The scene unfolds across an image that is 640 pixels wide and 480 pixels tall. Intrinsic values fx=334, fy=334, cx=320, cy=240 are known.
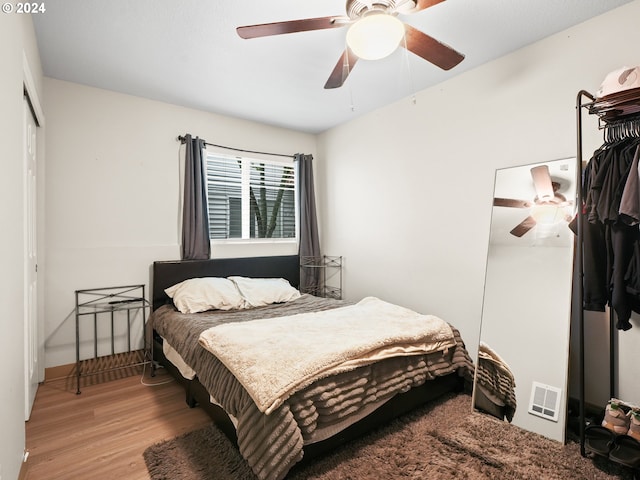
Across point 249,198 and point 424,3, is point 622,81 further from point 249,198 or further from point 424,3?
point 249,198

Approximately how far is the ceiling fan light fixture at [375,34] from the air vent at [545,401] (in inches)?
86.6

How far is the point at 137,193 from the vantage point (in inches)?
129

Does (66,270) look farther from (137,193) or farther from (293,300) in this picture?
(293,300)

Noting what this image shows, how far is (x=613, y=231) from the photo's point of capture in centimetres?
183

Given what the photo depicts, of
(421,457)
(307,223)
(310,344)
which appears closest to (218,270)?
(307,223)

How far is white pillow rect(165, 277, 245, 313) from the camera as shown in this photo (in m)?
3.02

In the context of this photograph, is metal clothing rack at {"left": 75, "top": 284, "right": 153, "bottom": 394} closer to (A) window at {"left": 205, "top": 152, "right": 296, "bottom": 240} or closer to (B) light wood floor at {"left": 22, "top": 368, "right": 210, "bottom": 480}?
A: (B) light wood floor at {"left": 22, "top": 368, "right": 210, "bottom": 480}

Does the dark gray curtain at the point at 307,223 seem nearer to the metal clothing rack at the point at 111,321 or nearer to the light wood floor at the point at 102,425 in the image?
the metal clothing rack at the point at 111,321

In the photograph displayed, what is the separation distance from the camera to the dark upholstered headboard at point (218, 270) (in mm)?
3283

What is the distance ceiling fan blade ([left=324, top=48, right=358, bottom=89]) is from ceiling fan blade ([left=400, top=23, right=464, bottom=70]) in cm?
31

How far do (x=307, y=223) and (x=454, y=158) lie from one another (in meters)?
1.99

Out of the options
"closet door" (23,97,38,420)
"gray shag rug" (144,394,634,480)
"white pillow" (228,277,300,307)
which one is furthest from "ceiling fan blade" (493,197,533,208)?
"closet door" (23,97,38,420)

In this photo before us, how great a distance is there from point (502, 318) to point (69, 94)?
13.2 feet

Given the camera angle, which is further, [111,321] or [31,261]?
[111,321]
